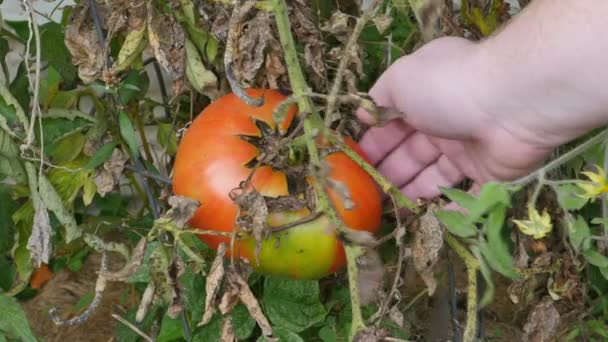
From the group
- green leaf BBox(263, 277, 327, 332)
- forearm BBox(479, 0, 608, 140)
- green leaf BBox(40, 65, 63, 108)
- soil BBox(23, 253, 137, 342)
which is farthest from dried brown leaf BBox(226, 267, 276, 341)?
soil BBox(23, 253, 137, 342)

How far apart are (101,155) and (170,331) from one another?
27 cm

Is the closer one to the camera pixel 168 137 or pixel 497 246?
pixel 497 246

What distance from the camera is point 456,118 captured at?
0.89 m

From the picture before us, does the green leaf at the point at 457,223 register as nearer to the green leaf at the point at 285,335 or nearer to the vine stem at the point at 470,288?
the vine stem at the point at 470,288

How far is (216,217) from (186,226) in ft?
0.11

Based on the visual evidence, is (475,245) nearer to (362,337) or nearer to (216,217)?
(362,337)

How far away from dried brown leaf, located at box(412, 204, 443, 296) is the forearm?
0.15m

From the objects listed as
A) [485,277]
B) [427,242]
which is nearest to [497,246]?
[485,277]

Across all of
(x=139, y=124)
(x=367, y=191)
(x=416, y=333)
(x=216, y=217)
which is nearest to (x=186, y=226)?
(x=216, y=217)

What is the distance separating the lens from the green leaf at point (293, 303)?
102cm

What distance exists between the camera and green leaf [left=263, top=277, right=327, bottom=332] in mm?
1019

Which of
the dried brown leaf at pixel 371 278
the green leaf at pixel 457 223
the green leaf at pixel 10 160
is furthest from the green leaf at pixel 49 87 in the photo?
the green leaf at pixel 457 223

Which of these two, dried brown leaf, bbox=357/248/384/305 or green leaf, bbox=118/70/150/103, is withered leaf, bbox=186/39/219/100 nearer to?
green leaf, bbox=118/70/150/103

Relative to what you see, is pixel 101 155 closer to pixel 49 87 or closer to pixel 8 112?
pixel 8 112
